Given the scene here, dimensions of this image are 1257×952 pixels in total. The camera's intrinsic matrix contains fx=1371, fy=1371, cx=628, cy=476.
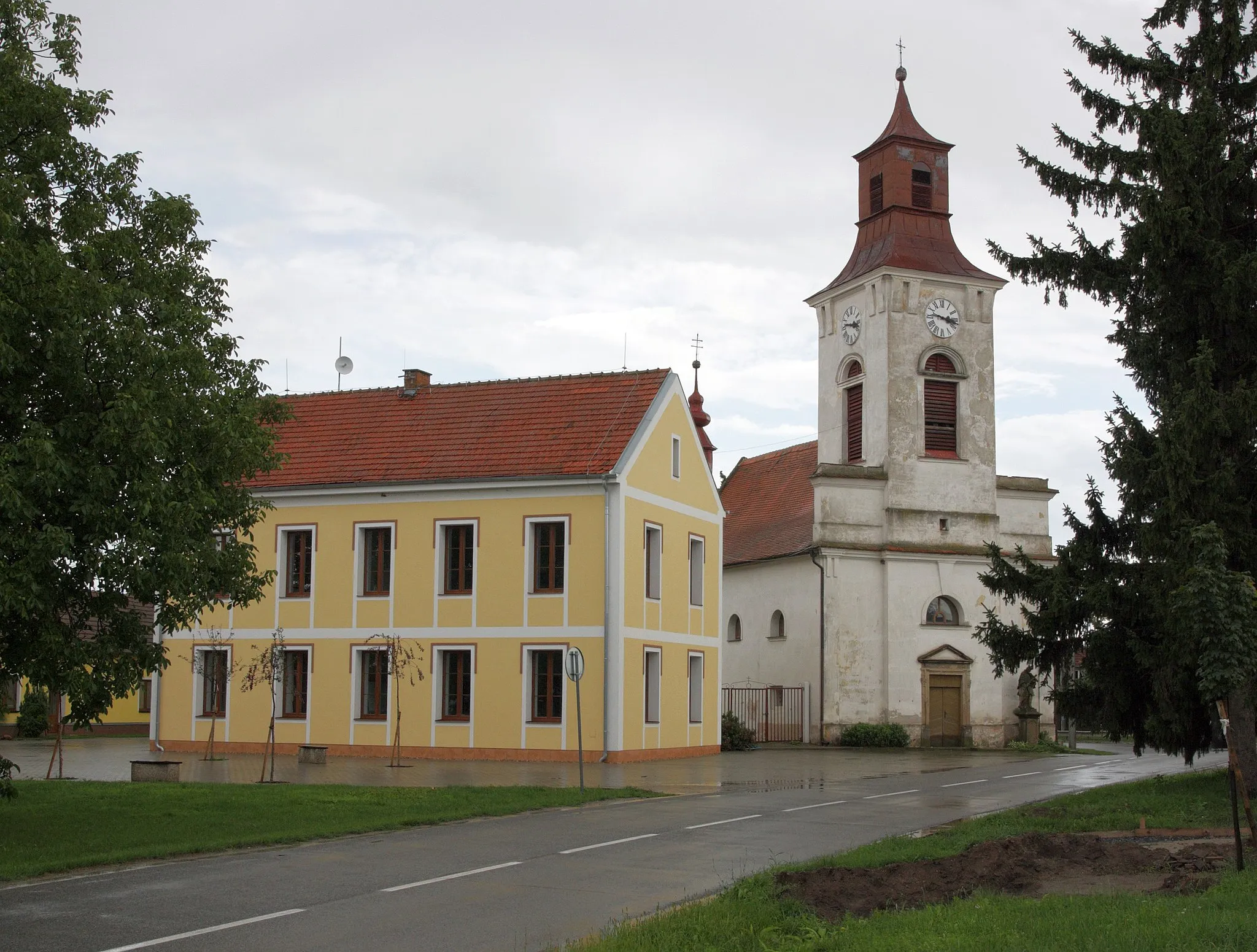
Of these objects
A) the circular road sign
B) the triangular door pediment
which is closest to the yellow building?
the circular road sign

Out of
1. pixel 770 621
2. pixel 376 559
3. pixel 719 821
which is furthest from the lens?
pixel 770 621

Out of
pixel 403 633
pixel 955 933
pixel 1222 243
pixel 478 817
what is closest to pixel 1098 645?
pixel 1222 243

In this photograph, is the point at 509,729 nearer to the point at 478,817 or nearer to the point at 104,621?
the point at 478,817

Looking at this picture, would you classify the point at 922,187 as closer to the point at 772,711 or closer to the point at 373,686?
the point at 772,711

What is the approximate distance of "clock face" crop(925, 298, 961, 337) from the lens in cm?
4494

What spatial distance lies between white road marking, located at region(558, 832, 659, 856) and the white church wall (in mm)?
27664

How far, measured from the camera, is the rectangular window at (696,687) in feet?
116

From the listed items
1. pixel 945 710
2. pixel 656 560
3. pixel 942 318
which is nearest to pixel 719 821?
pixel 656 560

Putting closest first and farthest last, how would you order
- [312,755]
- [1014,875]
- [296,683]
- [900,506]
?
[1014,875], [312,755], [296,683], [900,506]

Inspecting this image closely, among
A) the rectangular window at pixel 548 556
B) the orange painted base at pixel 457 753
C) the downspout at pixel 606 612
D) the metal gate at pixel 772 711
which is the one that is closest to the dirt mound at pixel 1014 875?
the downspout at pixel 606 612

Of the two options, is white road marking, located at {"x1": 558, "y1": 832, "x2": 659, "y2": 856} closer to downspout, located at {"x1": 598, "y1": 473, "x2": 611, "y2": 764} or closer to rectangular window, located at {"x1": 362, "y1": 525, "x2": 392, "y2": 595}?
downspout, located at {"x1": 598, "y1": 473, "x2": 611, "y2": 764}

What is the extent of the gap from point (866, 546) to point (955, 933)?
3494 cm

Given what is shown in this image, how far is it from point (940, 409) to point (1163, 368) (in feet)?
81.4

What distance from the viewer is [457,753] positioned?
32.2m
